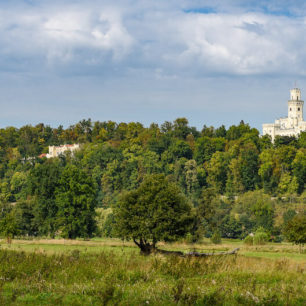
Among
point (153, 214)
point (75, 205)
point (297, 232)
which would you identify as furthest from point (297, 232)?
point (75, 205)

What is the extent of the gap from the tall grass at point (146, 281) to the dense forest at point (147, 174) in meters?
30.3

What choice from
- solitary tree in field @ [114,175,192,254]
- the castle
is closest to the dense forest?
the castle

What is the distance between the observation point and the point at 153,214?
116ft

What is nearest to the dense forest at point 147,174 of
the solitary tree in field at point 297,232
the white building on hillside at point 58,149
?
the white building on hillside at point 58,149

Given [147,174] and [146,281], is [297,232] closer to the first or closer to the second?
[146,281]

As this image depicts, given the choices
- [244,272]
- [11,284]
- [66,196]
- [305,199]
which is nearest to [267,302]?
[244,272]

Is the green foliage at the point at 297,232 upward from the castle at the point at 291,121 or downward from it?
downward

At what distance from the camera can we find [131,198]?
37250 millimetres

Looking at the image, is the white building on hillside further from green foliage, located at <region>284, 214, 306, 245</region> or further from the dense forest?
green foliage, located at <region>284, 214, 306, 245</region>

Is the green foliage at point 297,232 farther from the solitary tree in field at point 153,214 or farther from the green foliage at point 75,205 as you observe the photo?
the green foliage at point 75,205

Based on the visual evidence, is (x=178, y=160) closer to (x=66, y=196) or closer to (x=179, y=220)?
(x=66, y=196)

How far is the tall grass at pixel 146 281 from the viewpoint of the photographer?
16.7 metres

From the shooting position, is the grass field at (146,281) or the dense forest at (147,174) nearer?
the grass field at (146,281)

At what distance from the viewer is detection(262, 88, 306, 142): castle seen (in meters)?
144
